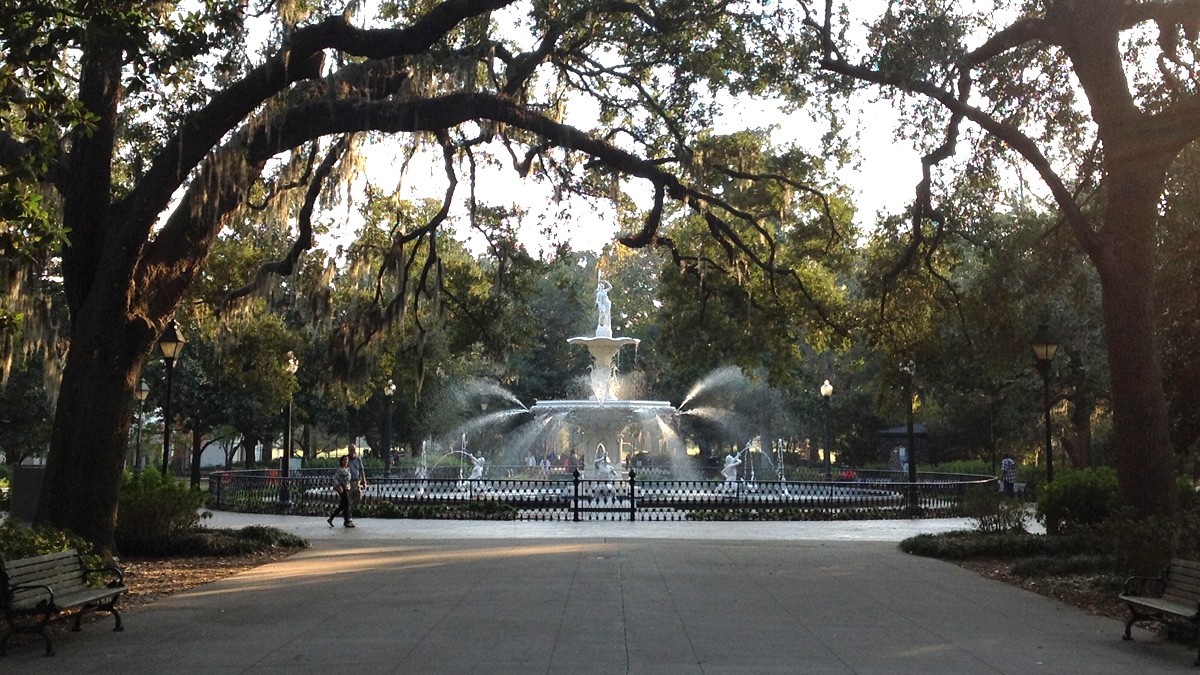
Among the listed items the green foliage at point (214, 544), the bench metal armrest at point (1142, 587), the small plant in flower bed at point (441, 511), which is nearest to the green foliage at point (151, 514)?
the green foliage at point (214, 544)

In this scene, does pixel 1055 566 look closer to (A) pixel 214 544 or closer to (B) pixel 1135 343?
(B) pixel 1135 343

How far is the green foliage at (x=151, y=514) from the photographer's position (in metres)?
15.1

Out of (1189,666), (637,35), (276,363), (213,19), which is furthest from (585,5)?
(276,363)

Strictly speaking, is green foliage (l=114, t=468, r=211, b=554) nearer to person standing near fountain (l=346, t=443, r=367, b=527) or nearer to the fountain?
person standing near fountain (l=346, t=443, r=367, b=527)

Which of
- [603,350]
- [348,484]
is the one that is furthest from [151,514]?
[603,350]

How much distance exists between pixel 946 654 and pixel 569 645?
10.2ft

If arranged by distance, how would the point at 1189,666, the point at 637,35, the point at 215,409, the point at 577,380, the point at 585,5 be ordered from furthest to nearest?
the point at 577,380 → the point at 215,409 → the point at 637,35 → the point at 585,5 → the point at 1189,666

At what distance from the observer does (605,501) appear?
84.4ft

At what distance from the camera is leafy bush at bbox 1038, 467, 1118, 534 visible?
16.9 metres

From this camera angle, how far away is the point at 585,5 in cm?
1557

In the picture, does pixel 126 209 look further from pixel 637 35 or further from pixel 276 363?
pixel 276 363

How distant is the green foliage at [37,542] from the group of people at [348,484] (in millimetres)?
9800

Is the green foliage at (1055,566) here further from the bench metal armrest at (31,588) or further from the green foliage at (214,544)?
the bench metal armrest at (31,588)

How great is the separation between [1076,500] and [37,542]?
1509 cm
